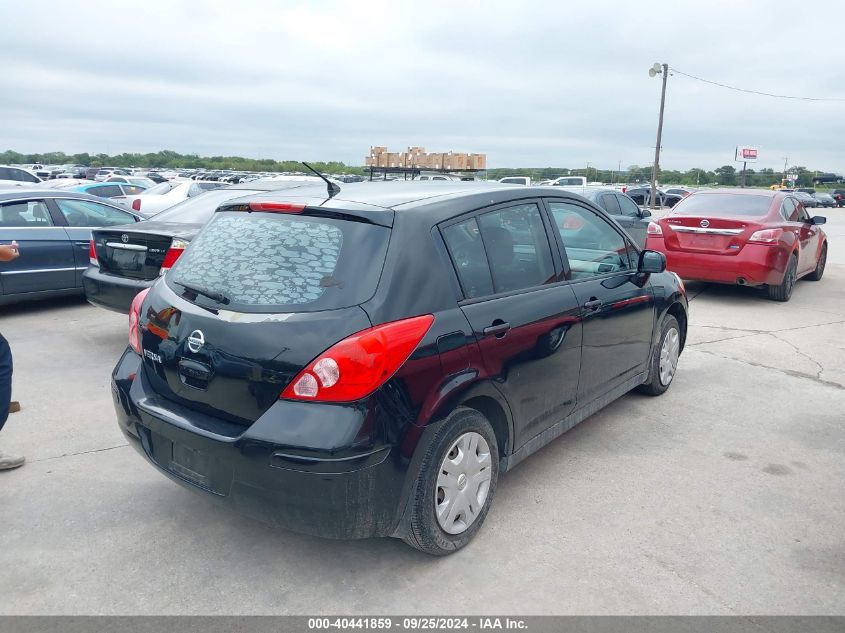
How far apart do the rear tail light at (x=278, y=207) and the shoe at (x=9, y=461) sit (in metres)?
2.14

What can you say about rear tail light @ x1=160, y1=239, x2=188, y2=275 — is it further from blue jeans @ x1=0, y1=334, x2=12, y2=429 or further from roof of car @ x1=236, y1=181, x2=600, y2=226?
roof of car @ x1=236, y1=181, x2=600, y2=226

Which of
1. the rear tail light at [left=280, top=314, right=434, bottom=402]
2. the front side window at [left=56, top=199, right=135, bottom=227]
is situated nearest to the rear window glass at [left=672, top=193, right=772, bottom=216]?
the front side window at [left=56, top=199, right=135, bottom=227]

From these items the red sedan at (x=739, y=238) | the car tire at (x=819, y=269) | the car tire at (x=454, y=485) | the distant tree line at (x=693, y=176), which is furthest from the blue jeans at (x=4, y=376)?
the distant tree line at (x=693, y=176)

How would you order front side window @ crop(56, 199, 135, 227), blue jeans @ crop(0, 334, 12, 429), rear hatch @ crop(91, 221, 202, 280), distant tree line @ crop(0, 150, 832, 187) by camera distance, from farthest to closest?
distant tree line @ crop(0, 150, 832, 187) < front side window @ crop(56, 199, 135, 227) < rear hatch @ crop(91, 221, 202, 280) < blue jeans @ crop(0, 334, 12, 429)

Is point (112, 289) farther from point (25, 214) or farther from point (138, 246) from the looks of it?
point (25, 214)

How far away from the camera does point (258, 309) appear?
9.57 feet

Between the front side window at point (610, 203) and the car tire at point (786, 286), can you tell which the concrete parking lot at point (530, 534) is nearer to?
the car tire at point (786, 286)

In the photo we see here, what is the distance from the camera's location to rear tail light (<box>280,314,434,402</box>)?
107 inches

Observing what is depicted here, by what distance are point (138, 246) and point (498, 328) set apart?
4412mm

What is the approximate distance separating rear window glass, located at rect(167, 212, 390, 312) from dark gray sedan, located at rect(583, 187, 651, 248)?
10499 mm

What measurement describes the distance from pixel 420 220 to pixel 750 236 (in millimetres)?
7435

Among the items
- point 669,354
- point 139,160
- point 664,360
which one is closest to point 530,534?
point 664,360

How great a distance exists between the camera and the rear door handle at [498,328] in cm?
323
